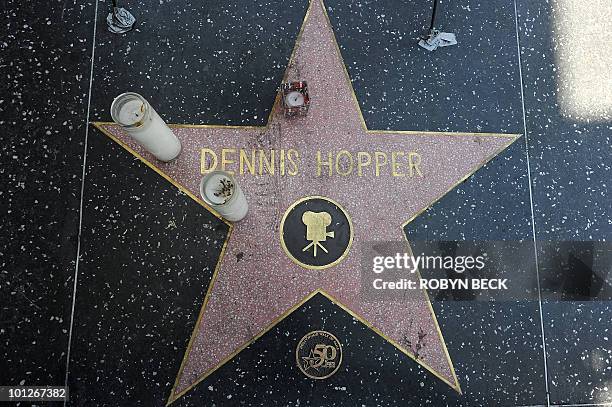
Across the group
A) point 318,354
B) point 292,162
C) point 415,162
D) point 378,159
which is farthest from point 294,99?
point 318,354

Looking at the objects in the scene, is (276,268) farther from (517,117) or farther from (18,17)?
(18,17)

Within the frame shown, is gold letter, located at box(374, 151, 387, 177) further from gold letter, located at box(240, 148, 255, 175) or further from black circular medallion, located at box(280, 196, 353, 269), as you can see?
gold letter, located at box(240, 148, 255, 175)

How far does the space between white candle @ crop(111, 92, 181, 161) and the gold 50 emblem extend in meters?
0.73

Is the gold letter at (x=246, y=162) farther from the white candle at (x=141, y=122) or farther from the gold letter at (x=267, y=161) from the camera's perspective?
the white candle at (x=141, y=122)

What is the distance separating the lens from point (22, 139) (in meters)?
1.62

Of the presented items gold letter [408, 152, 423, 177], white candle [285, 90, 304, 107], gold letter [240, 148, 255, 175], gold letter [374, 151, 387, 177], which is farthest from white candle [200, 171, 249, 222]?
gold letter [408, 152, 423, 177]

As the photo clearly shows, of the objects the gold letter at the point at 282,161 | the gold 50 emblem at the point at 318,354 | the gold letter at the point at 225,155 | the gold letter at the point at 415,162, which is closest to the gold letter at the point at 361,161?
the gold letter at the point at 415,162

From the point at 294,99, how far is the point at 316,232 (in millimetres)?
427

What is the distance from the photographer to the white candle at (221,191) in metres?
1.41

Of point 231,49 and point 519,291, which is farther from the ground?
point 231,49

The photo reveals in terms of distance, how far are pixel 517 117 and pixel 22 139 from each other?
1.62 metres

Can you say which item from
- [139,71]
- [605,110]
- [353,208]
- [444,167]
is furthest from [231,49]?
[605,110]

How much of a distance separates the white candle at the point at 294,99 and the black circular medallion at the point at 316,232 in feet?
0.98

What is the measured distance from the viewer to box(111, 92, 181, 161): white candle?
1383 mm
